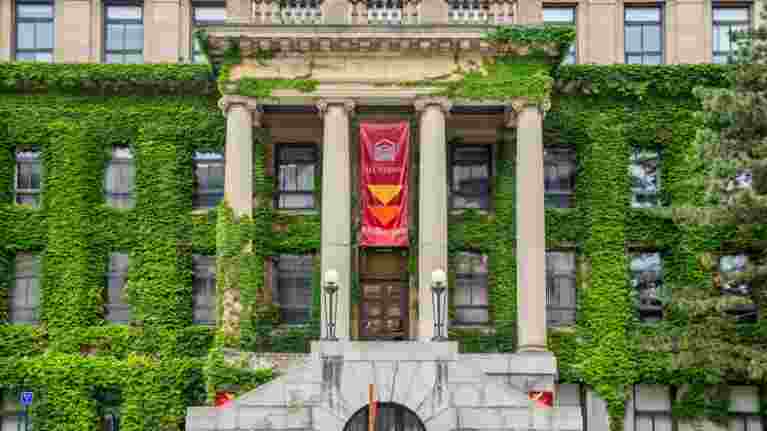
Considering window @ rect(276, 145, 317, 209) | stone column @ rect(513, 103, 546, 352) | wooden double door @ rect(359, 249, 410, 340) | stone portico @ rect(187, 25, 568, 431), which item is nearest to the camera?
stone portico @ rect(187, 25, 568, 431)

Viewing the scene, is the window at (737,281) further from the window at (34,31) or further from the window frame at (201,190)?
the window at (34,31)

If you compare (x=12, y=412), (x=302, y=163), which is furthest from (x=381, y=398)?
(x=12, y=412)

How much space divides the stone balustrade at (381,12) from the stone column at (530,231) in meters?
3.34

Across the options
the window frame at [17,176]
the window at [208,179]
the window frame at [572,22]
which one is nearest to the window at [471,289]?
the window frame at [572,22]

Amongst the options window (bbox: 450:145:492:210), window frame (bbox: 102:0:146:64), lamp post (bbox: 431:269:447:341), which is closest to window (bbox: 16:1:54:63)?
window frame (bbox: 102:0:146:64)

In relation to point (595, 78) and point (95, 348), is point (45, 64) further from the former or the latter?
point (595, 78)

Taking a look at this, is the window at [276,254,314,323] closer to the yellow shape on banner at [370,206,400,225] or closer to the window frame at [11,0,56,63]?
the yellow shape on banner at [370,206,400,225]

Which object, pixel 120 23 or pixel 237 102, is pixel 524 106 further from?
pixel 120 23

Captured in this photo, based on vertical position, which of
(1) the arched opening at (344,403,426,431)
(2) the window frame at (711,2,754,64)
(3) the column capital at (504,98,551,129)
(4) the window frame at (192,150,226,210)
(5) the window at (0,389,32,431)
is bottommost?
(5) the window at (0,389,32,431)

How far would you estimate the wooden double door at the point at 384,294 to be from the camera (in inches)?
1853

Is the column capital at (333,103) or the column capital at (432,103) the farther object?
the column capital at (333,103)

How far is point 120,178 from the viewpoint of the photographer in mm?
48719

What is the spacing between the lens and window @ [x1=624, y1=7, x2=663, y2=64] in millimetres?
49406

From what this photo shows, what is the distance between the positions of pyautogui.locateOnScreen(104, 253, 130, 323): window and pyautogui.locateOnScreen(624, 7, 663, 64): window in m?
20.4
